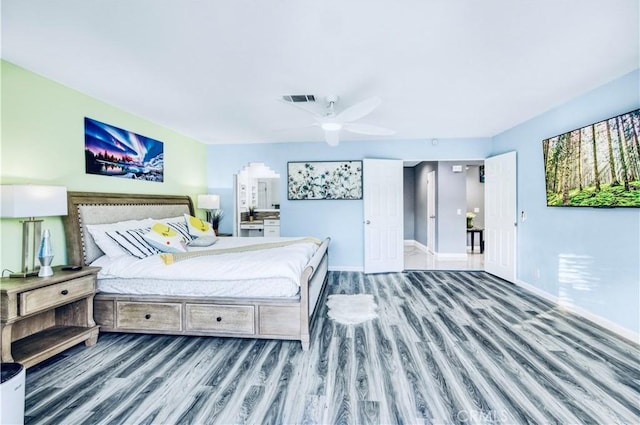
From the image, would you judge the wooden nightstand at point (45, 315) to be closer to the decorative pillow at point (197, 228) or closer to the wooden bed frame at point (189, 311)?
the wooden bed frame at point (189, 311)

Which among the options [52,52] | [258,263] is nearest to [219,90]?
[52,52]

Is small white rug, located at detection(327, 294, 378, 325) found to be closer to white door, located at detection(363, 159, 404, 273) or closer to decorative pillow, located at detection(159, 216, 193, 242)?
white door, located at detection(363, 159, 404, 273)

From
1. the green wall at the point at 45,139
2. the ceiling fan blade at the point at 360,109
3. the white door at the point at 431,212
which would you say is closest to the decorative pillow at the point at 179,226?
the green wall at the point at 45,139

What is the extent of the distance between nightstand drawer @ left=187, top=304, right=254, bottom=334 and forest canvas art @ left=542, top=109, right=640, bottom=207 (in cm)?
376

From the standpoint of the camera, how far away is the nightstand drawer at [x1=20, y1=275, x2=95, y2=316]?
7.22 ft

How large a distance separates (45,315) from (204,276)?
151 centimetres

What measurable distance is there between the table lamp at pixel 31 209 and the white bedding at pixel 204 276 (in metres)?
0.52

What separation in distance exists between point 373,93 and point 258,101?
139cm

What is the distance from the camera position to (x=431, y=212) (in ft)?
24.6

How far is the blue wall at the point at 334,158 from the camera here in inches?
220

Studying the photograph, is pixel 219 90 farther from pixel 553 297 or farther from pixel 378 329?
pixel 553 297

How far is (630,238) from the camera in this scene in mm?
2799

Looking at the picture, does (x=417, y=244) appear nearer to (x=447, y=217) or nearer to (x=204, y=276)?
(x=447, y=217)

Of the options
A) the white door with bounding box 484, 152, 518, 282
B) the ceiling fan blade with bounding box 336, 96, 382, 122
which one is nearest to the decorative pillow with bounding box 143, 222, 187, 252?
the ceiling fan blade with bounding box 336, 96, 382, 122
